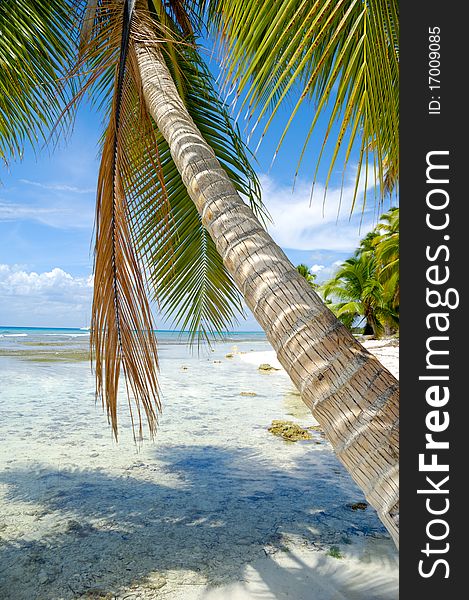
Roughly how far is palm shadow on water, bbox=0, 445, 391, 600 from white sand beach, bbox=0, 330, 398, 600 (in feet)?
0.05

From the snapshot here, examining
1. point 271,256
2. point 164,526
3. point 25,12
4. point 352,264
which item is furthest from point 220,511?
point 352,264

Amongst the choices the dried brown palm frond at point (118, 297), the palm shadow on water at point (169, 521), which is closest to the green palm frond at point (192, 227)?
the dried brown palm frond at point (118, 297)

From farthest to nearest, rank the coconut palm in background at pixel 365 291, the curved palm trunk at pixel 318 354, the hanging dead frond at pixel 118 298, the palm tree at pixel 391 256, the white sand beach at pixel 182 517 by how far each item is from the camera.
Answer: the coconut palm in background at pixel 365 291, the palm tree at pixel 391 256, the white sand beach at pixel 182 517, the hanging dead frond at pixel 118 298, the curved palm trunk at pixel 318 354

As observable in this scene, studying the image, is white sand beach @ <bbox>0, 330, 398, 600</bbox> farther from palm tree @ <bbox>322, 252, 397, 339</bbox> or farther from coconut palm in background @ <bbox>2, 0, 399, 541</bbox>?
palm tree @ <bbox>322, 252, 397, 339</bbox>

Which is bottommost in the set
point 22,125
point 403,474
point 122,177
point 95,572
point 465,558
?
point 95,572

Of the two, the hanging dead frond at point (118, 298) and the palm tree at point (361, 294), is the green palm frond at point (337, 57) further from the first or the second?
the palm tree at point (361, 294)

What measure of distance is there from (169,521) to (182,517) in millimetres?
150

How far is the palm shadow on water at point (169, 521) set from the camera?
143 inches

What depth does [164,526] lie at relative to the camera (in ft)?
14.6

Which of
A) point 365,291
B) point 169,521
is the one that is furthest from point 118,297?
point 365,291

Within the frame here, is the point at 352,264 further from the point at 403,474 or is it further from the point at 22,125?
the point at 403,474

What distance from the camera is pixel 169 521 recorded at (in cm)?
456

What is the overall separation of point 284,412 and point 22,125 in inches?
285

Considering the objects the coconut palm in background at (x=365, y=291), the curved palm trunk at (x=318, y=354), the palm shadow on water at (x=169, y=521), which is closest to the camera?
the curved palm trunk at (x=318, y=354)
